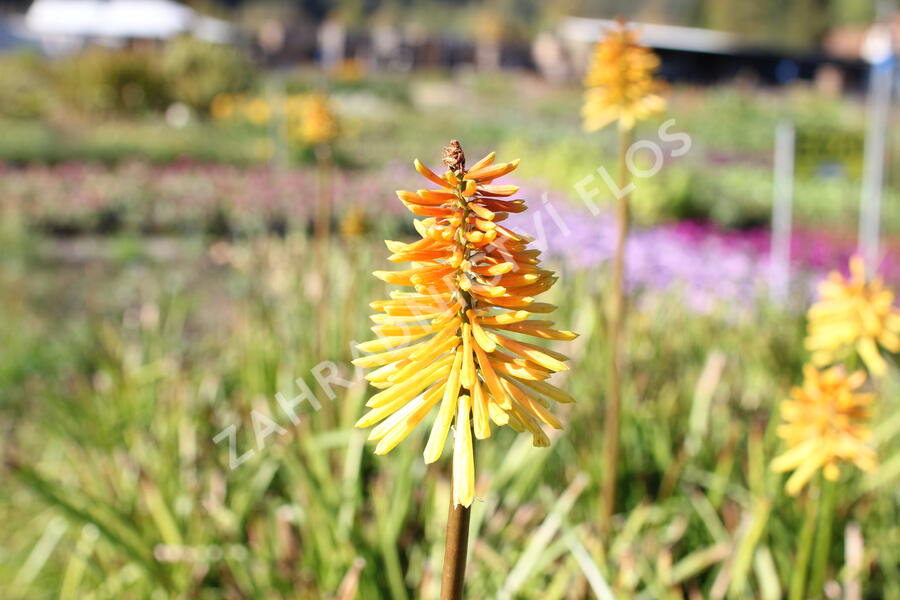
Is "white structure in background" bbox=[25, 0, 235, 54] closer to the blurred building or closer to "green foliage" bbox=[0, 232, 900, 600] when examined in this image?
the blurred building

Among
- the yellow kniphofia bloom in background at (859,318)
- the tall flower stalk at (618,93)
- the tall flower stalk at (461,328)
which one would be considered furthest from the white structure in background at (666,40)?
the tall flower stalk at (461,328)

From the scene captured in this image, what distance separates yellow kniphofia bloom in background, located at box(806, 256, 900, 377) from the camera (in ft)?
4.93

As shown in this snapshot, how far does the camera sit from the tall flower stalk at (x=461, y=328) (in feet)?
2.52

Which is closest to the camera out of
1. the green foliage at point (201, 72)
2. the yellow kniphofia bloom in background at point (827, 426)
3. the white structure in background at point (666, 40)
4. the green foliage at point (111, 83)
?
the yellow kniphofia bloom in background at point (827, 426)

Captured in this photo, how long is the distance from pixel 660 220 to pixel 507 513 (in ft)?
23.9

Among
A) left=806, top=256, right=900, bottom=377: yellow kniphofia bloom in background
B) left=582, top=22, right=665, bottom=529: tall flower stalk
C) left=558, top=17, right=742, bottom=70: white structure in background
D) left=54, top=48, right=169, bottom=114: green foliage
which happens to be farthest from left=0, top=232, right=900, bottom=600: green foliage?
left=558, top=17, right=742, bottom=70: white structure in background

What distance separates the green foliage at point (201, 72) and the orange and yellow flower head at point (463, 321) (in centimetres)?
1800

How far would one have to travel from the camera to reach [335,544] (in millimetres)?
1852

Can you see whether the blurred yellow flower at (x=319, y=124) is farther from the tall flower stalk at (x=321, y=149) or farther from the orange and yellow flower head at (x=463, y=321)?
the orange and yellow flower head at (x=463, y=321)

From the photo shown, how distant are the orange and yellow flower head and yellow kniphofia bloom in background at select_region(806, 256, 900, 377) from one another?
0.91 meters

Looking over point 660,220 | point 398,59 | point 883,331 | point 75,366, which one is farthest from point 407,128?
point 398,59

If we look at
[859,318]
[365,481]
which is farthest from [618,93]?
[365,481]

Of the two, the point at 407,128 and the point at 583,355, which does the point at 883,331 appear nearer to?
the point at 583,355

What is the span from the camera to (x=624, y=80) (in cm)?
188
